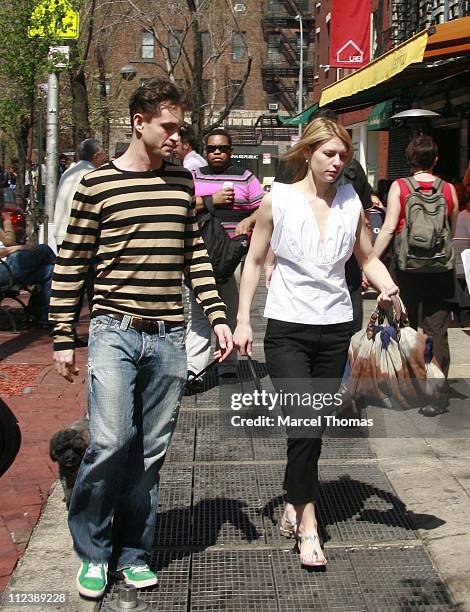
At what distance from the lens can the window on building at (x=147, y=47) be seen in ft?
186

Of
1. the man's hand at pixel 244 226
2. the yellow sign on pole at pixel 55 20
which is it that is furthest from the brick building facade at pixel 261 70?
the man's hand at pixel 244 226

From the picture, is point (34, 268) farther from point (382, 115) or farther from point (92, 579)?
point (382, 115)

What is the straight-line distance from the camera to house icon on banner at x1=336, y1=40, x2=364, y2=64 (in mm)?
19859

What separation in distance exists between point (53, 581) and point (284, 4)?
204 feet

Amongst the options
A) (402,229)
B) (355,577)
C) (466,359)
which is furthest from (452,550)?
(466,359)

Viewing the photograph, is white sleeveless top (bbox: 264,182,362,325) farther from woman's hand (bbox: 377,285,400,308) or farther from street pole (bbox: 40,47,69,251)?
street pole (bbox: 40,47,69,251)

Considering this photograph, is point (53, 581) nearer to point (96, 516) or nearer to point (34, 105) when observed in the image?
point (96, 516)

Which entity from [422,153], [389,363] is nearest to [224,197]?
[422,153]

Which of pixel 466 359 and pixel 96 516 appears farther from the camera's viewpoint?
pixel 466 359

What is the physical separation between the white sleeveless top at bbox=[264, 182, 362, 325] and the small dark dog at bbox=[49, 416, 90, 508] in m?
1.06

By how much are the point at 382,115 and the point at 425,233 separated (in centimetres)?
1315

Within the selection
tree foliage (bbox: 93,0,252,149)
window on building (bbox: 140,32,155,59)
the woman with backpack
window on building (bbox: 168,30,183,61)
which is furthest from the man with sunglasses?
window on building (bbox: 140,32,155,59)

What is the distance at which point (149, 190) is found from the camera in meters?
3.57

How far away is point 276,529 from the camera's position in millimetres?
4371
